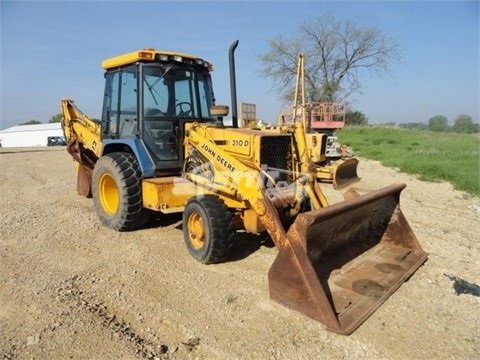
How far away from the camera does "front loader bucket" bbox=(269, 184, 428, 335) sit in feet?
11.5

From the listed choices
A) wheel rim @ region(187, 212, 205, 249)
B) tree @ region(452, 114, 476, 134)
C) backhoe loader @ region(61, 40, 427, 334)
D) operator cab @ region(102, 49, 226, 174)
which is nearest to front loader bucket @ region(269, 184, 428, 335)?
backhoe loader @ region(61, 40, 427, 334)

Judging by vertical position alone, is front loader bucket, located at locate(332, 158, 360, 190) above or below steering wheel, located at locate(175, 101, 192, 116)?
below

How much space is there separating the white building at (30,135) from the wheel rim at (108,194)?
53603 mm

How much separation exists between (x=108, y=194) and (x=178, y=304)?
3.24 metres

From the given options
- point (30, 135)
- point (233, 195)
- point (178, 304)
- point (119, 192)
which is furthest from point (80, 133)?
point (30, 135)

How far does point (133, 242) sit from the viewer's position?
220 inches

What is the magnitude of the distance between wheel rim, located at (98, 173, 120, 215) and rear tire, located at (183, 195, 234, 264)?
1.93 m

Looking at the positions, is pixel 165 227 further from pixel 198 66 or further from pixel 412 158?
pixel 412 158

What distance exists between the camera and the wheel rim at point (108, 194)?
21.0 feet

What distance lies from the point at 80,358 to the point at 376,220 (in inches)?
141

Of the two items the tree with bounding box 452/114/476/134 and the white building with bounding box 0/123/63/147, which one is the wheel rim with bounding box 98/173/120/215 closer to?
the white building with bounding box 0/123/63/147

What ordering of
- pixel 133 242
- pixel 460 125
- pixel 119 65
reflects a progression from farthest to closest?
pixel 460 125 < pixel 119 65 < pixel 133 242

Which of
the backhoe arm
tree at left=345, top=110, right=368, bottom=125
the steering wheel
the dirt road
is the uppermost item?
tree at left=345, top=110, right=368, bottom=125

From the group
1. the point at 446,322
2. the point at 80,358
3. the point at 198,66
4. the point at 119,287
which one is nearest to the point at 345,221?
the point at 446,322
